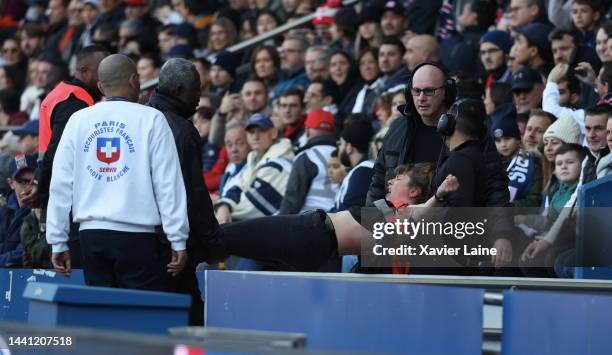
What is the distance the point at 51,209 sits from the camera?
7207 millimetres

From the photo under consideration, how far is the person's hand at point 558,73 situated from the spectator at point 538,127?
24.4 inches

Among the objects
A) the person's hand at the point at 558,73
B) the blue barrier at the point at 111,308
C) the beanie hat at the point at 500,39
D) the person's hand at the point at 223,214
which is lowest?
A: the blue barrier at the point at 111,308

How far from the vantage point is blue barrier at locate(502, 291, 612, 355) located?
543 cm

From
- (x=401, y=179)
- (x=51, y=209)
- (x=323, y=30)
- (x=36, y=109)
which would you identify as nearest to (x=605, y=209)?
(x=401, y=179)

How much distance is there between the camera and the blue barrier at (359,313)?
5656 mm

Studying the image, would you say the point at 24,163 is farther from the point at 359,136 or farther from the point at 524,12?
the point at 524,12

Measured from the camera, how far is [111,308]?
5.84 meters

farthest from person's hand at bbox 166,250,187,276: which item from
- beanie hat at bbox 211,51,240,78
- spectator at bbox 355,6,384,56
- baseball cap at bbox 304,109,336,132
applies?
beanie hat at bbox 211,51,240,78

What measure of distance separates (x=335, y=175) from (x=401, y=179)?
3.46m

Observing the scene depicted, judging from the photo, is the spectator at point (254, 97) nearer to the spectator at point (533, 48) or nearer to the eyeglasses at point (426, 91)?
the spectator at point (533, 48)

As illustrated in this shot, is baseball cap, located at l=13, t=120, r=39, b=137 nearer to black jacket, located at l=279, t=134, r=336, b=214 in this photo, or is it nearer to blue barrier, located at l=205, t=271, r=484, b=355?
black jacket, located at l=279, t=134, r=336, b=214

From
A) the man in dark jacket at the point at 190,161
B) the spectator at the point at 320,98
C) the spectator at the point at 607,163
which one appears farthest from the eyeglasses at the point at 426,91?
the spectator at the point at 320,98

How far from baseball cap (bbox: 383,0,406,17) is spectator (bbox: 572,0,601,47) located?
8.67 ft

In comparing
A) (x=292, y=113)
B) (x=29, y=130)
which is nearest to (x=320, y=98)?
(x=292, y=113)
